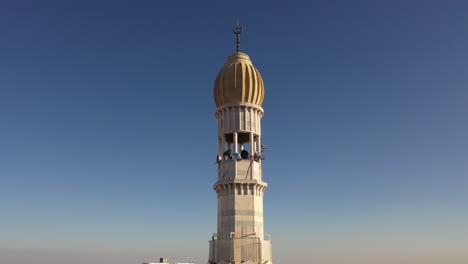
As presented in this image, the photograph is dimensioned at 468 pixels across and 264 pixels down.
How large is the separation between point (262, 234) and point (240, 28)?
30194 millimetres

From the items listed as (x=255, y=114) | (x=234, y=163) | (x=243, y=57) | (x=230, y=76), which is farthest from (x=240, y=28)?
(x=234, y=163)

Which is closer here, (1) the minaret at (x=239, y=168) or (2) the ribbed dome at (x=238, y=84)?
(1) the minaret at (x=239, y=168)

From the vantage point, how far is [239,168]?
180 feet

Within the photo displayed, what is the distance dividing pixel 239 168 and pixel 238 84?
11576 millimetres

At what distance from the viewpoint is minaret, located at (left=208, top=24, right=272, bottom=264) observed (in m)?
51.7

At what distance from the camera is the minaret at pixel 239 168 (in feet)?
170

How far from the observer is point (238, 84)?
56.5 m

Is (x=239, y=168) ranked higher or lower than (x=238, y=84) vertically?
lower

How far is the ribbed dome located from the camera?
56.5 meters

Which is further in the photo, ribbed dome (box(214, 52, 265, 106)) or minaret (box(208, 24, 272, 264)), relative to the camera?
ribbed dome (box(214, 52, 265, 106))

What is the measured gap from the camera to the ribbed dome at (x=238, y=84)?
185 feet

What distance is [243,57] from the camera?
2357 inches

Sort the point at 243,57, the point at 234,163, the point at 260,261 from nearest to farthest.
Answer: the point at 260,261, the point at 234,163, the point at 243,57

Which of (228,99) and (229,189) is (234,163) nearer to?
(229,189)
